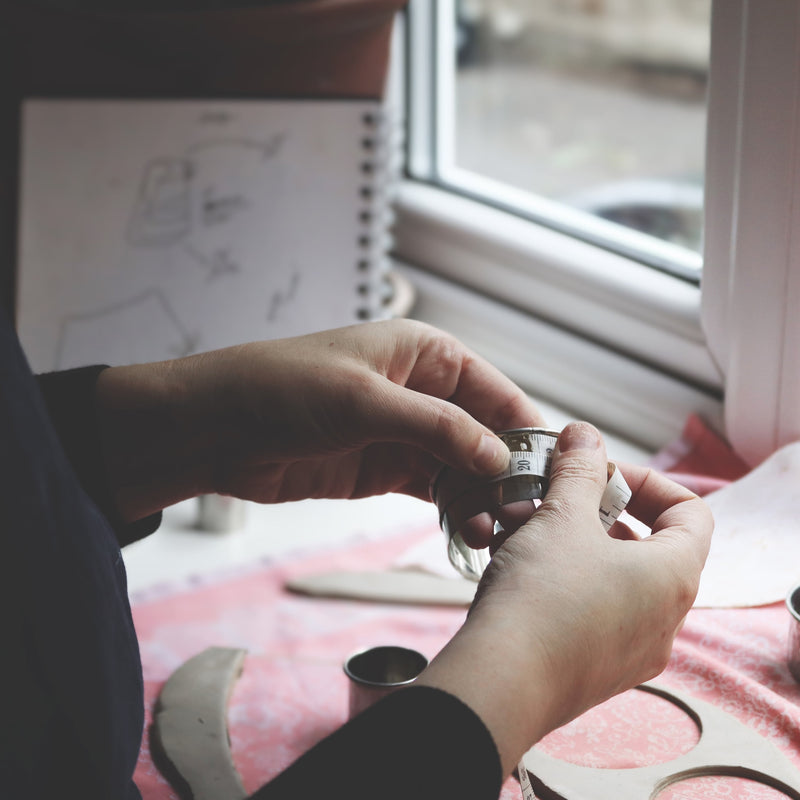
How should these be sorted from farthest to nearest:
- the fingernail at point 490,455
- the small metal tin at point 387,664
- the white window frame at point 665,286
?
the white window frame at point 665,286, the small metal tin at point 387,664, the fingernail at point 490,455

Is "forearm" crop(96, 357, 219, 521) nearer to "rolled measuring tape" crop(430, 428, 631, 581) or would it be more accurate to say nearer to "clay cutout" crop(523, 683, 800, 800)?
"rolled measuring tape" crop(430, 428, 631, 581)

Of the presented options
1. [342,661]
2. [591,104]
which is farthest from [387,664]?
[591,104]

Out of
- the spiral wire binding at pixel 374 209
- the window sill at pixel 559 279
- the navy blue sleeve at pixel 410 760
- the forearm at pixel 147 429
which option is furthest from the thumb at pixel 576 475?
the spiral wire binding at pixel 374 209

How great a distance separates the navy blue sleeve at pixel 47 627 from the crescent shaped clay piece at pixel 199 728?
15 centimetres

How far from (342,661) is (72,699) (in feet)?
1.08

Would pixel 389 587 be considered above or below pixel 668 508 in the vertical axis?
below

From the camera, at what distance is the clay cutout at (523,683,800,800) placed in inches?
22.7

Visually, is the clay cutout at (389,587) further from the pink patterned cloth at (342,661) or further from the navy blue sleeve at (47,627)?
the navy blue sleeve at (47,627)

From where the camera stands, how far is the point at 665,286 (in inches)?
39.6

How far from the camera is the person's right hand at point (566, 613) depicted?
0.45 metres

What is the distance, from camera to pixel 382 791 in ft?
1.42

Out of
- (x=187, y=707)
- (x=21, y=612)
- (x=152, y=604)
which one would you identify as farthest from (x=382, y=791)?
(x=152, y=604)

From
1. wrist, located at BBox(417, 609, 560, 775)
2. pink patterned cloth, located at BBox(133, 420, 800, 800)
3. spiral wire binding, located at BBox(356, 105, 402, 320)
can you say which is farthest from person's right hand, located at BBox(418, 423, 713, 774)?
spiral wire binding, located at BBox(356, 105, 402, 320)

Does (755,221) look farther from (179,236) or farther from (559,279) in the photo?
(179,236)
